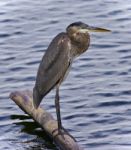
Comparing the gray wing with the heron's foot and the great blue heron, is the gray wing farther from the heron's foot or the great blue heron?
the heron's foot

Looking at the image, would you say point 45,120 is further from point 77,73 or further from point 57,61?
point 77,73

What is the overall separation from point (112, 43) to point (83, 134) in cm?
443

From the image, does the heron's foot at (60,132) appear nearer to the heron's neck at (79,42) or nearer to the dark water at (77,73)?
the dark water at (77,73)

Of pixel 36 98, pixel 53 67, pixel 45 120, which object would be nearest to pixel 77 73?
pixel 45 120

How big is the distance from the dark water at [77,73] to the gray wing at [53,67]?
881 millimetres

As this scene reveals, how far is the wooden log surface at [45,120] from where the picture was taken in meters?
10.1

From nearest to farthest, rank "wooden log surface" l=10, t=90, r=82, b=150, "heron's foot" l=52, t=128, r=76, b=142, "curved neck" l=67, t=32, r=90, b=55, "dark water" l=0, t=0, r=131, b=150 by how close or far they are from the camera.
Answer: "wooden log surface" l=10, t=90, r=82, b=150 → "heron's foot" l=52, t=128, r=76, b=142 → "curved neck" l=67, t=32, r=90, b=55 → "dark water" l=0, t=0, r=131, b=150

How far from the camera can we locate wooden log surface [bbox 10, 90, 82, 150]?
10.1 meters

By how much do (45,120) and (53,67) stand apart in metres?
0.77

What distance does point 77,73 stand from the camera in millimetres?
14125

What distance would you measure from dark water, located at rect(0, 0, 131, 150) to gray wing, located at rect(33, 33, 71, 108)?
0.88m

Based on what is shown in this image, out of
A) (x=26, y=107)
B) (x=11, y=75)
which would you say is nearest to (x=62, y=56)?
(x=26, y=107)

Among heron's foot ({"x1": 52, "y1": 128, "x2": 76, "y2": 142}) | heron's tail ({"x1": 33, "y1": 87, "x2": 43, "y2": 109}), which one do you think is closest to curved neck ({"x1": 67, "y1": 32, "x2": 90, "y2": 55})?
heron's tail ({"x1": 33, "y1": 87, "x2": 43, "y2": 109})

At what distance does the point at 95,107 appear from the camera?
41.1 ft
